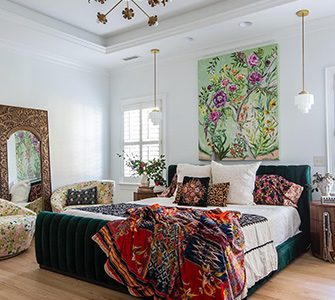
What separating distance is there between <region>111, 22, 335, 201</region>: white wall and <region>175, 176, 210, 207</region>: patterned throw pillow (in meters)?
1.16

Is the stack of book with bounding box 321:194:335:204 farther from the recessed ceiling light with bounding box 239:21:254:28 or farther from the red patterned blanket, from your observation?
the recessed ceiling light with bounding box 239:21:254:28

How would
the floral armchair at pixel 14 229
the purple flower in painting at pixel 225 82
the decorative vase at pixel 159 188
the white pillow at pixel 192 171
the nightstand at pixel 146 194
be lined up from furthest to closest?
1. the decorative vase at pixel 159 188
2. the nightstand at pixel 146 194
3. the purple flower in painting at pixel 225 82
4. the white pillow at pixel 192 171
5. the floral armchair at pixel 14 229

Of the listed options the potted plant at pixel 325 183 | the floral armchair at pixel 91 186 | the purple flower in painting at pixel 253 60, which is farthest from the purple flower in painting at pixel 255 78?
the floral armchair at pixel 91 186

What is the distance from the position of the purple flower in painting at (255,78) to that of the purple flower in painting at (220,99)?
17.5 inches

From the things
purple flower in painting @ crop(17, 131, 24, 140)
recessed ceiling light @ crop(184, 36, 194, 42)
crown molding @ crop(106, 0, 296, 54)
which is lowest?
purple flower in painting @ crop(17, 131, 24, 140)

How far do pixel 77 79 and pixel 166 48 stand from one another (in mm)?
1773

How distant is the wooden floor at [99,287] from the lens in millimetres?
2979

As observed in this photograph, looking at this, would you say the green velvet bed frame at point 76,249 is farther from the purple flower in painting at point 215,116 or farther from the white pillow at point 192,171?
the purple flower in painting at point 215,116

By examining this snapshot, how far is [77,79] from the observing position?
244 inches

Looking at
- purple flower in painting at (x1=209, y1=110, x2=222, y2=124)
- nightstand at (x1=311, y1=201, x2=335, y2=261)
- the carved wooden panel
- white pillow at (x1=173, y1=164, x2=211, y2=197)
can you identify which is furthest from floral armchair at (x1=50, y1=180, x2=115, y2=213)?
nightstand at (x1=311, y1=201, x2=335, y2=261)

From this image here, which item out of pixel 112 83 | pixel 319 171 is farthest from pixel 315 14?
pixel 112 83

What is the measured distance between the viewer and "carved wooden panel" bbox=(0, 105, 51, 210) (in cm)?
496

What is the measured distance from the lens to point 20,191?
5168 millimetres

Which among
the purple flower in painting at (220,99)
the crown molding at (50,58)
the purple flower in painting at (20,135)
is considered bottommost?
the purple flower in painting at (20,135)
